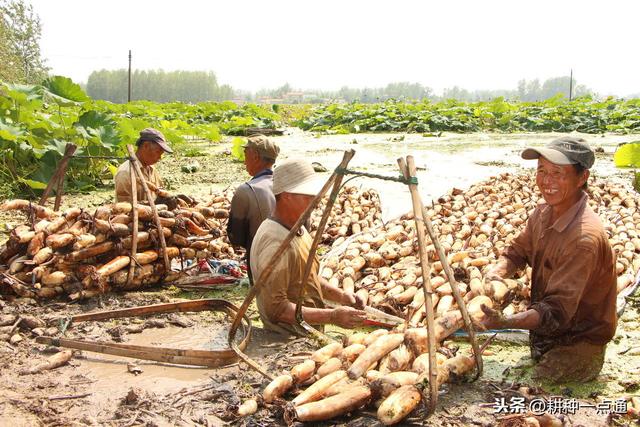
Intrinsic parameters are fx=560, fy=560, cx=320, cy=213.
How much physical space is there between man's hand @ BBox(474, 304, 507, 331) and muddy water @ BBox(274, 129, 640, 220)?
3.74m

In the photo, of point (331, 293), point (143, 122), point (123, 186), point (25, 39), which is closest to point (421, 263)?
point (331, 293)

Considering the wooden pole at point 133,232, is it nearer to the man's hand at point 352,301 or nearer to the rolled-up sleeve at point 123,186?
the rolled-up sleeve at point 123,186

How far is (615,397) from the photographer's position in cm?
311

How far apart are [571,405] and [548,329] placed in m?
0.41

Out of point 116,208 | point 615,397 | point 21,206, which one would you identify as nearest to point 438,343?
point 615,397

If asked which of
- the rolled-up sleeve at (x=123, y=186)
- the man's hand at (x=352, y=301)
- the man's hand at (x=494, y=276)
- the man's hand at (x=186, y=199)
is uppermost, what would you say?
the rolled-up sleeve at (x=123, y=186)

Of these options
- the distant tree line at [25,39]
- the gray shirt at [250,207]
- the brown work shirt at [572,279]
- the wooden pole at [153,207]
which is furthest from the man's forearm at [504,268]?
the distant tree line at [25,39]

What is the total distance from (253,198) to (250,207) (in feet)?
0.28

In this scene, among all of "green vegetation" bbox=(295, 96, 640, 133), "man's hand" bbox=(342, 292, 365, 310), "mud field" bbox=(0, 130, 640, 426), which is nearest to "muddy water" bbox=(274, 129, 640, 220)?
"green vegetation" bbox=(295, 96, 640, 133)

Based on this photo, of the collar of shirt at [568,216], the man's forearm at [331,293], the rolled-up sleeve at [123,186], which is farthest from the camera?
the rolled-up sleeve at [123,186]

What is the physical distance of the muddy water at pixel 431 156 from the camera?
8.93 metres

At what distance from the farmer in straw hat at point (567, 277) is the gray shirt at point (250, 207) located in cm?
206

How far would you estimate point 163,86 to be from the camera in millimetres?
71500

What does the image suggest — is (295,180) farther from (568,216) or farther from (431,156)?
(431,156)
